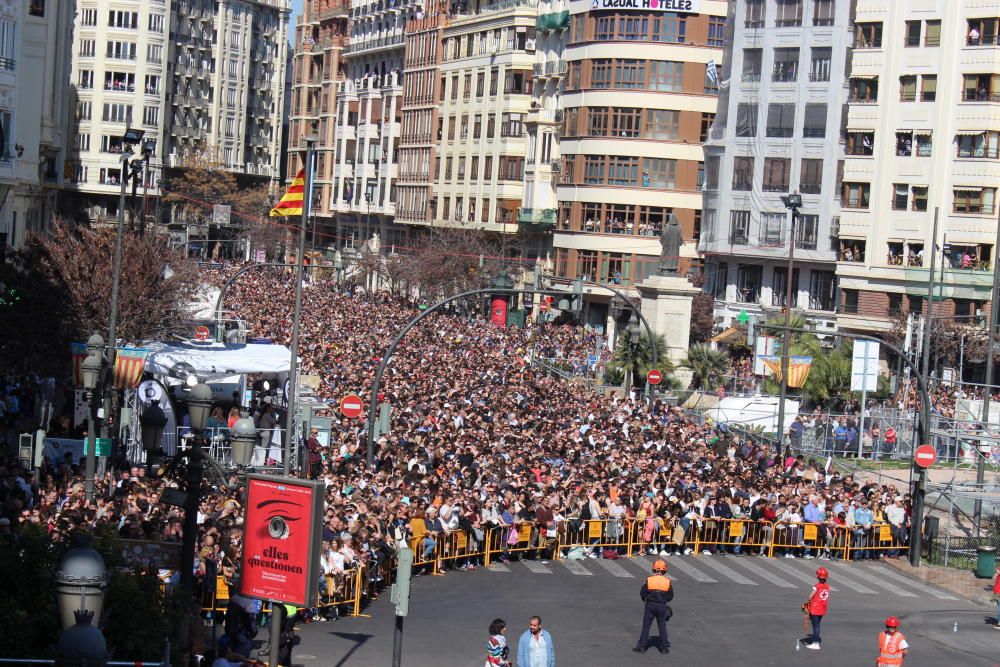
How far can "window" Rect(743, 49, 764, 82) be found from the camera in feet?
Result: 238

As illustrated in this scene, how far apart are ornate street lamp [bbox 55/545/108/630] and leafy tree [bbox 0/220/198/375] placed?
27.2 m

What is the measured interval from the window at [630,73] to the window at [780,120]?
417 inches

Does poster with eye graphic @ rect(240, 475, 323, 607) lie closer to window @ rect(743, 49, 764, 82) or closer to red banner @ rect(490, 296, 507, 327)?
window @ rect(743, 49, 764, 82)

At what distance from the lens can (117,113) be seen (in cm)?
12294

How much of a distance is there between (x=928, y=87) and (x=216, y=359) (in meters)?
39.1

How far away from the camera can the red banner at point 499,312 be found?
80.2 m

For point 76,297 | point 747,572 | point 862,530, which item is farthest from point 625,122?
point 747,572

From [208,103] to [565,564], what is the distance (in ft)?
352

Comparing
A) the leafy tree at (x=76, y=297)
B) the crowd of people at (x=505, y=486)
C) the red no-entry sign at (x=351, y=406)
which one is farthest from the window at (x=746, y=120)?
the red no-entry sign at (x=351, y=406)

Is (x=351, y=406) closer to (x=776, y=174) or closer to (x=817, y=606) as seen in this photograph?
(x=817, y=606)

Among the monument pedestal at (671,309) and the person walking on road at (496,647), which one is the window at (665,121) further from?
the person walking on road at (496,647)

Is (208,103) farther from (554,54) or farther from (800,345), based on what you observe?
(800,345)

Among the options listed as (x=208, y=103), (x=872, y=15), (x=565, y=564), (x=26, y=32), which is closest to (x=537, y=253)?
(x=872, y=15)

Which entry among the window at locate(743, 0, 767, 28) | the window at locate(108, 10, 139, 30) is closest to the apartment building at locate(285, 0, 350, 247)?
the window at locate(108, 10, 139, 30)
